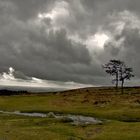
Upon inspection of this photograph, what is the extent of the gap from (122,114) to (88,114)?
33.5ft

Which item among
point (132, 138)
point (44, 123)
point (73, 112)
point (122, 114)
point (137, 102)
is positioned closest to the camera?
point (132, 138)

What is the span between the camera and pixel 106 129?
68438 millimetres

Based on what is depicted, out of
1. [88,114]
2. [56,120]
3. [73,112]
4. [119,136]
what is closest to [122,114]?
[88,114]

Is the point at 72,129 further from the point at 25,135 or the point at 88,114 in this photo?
the point at 88,114

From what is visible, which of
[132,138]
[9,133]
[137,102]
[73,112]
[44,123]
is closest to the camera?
[132,138]

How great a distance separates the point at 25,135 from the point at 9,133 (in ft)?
16.2

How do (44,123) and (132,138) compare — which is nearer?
(132,138)

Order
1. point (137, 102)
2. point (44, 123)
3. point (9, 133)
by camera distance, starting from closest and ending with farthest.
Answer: point (9, 133), point (44, 123), point (137, 102)

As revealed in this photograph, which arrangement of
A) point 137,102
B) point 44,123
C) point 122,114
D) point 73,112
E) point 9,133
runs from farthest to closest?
point 137,102
point 73,112
point 122,114
point 44,123
point 9,133

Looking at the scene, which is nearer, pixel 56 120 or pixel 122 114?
pixel 56 120

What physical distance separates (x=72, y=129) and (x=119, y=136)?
11406 millimetres

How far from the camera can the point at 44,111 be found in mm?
118125

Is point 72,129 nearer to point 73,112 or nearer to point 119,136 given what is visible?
point 119,136

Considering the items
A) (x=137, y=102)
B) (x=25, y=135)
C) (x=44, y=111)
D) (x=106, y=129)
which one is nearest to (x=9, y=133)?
(x=25, y=135)
